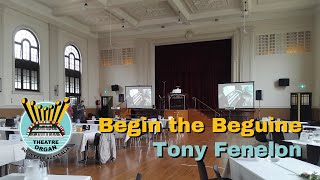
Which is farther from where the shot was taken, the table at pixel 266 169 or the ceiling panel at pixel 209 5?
the ceiling panel at pixel 209 5

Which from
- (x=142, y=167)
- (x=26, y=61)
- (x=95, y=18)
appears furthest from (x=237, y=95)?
(x=26, y=61)

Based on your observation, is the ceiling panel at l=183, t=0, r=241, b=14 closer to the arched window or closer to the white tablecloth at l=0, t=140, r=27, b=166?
the arched window

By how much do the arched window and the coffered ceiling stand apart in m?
1.71

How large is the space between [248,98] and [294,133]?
6.79 meters

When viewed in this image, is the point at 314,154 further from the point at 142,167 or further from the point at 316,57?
the point at 316,57

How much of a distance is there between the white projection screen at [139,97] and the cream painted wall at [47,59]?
2.53m

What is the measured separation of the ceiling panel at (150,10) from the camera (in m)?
12.1

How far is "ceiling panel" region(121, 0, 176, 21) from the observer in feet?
39.8

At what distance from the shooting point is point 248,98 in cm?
1252

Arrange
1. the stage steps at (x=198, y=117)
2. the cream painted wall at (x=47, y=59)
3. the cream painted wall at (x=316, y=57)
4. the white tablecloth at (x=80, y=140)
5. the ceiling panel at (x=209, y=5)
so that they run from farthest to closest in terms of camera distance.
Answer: the stage steps at (x=198, y=117) < the ceiling panel at (x=209, y=5) < the cream painted wall at (x=316, y=57) < the cream painted wall at (x=47, y=59) < the white tablecloth at (x=80, y=140)

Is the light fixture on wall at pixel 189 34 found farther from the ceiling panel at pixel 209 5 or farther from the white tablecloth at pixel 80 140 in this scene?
the white tablecloth at pixel 80 140

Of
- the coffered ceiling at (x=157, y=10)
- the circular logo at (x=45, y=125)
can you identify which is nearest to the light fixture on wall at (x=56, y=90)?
the coffered ceiling at (x=157, y=10)

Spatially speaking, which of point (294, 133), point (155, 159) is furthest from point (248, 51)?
point (155, 159)

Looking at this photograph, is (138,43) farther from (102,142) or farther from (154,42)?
(102,142)
